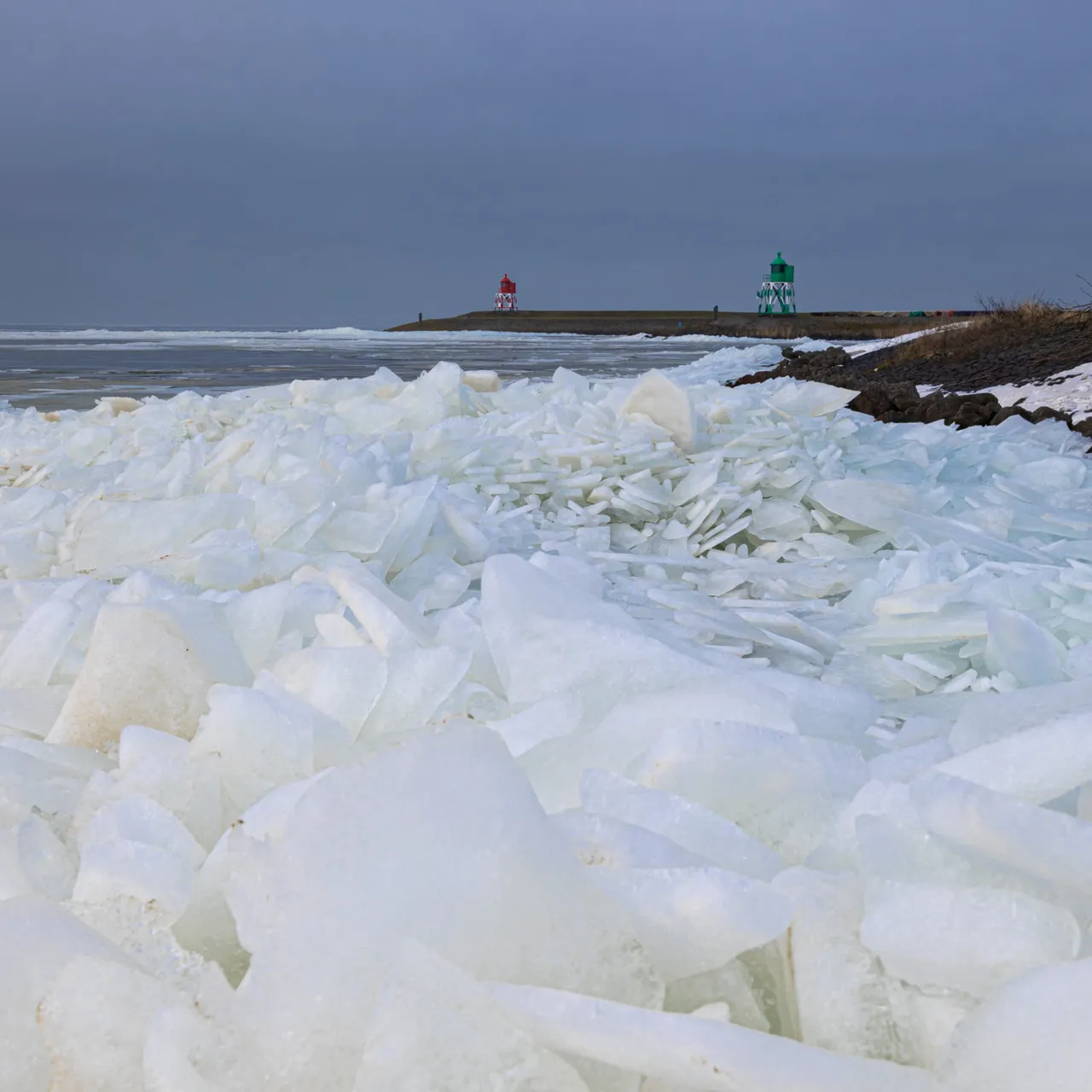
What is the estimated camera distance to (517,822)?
698 millimetres

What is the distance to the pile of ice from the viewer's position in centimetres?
62

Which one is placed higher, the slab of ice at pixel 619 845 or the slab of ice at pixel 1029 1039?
the slab of ice at pixel 619 845

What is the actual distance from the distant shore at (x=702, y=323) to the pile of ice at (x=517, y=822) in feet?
84.8

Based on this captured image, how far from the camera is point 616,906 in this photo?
690 millimetres

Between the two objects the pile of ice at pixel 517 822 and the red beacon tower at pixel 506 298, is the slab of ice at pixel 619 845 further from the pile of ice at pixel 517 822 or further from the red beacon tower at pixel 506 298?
the red beacon tower at pixel 506 298

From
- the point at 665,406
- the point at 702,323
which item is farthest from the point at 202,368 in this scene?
the point at 702,323

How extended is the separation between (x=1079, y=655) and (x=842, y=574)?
2.07 feet

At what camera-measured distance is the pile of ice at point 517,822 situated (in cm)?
62

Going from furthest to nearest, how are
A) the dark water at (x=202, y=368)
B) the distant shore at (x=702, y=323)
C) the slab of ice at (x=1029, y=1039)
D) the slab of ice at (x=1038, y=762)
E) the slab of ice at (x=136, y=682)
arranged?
1. the distant shore at (x=702, y=323)
2. the dark water at (x=202, y=368)
3. the slab of ice at (x=136, y=682)
4. the slab of ice at (x=1038, y=762)
5. the slab of ice at (x=1029, y=1039)

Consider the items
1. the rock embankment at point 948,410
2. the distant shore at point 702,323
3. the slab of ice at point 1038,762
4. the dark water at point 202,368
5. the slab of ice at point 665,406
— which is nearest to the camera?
the slab of ice at point 1038,762

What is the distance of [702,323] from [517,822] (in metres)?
35.2

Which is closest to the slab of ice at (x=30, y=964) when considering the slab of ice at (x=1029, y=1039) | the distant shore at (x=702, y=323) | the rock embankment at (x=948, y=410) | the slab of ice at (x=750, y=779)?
the slab of ice at (x=750, y=779)

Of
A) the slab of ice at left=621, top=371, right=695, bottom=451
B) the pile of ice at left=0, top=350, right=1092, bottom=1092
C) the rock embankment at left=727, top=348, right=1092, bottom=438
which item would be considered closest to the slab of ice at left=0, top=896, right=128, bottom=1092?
the pile of ice at left=0, top=350, right=1092, bottom=1092

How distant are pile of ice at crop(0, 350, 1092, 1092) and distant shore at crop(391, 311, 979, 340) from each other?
25.9 metres
